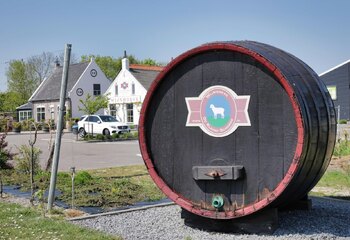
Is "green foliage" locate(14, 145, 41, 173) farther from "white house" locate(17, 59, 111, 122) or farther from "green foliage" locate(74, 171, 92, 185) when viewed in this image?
"white house" locate(17, 59, 111, 122)

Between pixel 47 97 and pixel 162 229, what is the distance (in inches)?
1971

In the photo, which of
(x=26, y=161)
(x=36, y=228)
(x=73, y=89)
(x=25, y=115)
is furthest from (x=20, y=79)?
(x=36, y=228)

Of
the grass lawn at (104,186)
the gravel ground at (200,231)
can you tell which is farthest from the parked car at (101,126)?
the gravel ground at (200,231)

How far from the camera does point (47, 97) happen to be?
5472 centimetres

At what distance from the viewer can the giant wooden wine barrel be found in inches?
228

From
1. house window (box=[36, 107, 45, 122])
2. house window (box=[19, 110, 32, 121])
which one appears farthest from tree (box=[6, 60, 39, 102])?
house window (box=[36, 107, 45, 122])

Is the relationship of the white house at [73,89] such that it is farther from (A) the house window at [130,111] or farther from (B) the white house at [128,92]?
(A) the house window at [130,111]

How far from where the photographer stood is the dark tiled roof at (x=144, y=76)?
48344 mm

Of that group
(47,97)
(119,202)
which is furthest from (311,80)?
(47,97)

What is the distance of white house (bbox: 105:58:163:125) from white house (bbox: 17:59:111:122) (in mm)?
2822

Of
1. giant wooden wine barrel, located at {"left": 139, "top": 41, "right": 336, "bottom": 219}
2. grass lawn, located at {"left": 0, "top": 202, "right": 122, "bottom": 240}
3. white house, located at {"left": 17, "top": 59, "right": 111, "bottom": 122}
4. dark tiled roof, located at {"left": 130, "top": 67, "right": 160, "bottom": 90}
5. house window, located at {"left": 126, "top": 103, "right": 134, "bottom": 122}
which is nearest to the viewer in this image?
giant wooden wine barrel, located at {"left": 139, "top": 41, "right": 336, "bottom": 219}

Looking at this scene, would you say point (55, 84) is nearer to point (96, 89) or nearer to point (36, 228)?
point (96, 89)

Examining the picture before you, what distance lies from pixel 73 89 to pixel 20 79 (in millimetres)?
23485

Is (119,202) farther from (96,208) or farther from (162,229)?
(162,229)
